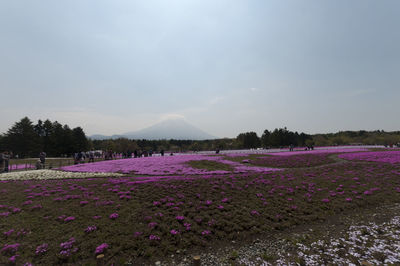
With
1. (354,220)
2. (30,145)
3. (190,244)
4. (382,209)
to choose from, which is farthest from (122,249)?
(30,145)

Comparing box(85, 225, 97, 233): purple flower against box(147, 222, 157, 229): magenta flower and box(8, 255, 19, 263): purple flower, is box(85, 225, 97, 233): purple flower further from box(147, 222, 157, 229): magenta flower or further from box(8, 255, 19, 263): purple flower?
box(147, 222, 157, 229): magenta flower

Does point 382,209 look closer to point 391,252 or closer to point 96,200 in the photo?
point 391,252

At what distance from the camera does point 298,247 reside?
286 inches

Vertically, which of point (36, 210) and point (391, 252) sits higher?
point (36, 210)

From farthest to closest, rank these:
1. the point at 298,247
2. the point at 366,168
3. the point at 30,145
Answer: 1. the point at 30,145
2. the point at 366,168
3. the point at 298,247

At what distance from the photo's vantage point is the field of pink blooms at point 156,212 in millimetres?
6869

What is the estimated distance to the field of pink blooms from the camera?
6.87m

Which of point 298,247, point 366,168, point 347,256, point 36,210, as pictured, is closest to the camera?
point 347,256

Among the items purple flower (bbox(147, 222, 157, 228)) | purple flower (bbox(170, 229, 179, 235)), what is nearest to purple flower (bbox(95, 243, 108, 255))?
purple flower (bbox(147, 222, 157, 228))

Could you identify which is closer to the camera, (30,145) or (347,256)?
(347,256)

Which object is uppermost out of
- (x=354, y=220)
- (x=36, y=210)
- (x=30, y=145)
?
(x=30, y=145)

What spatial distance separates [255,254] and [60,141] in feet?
312

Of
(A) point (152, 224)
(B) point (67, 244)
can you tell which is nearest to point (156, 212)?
(A) point (152, 224)

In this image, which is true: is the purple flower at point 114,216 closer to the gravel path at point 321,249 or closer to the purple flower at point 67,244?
the purple flower at point 67,244
